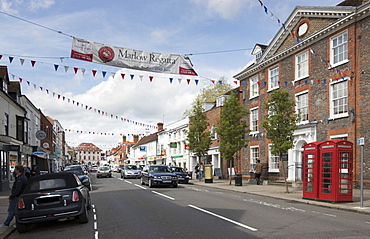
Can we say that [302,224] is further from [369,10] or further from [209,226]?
[369,10]

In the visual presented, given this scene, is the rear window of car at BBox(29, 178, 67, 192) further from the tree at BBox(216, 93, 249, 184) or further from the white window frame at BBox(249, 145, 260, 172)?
the white window frame at BBox(249, 145, 260, 172)

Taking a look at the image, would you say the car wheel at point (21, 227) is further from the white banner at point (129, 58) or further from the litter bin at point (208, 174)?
the litter bin at point (208, 174)

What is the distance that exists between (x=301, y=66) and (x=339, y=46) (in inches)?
152

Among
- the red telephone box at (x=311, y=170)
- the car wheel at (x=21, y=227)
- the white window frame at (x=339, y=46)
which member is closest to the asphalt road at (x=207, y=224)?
the car wheel at (x=21, y=227)

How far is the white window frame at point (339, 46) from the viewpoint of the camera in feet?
68.2

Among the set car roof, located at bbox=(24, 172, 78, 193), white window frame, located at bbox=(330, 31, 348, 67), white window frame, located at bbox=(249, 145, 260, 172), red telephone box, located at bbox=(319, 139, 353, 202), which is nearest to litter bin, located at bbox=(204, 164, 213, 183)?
white window frame, located at bbox=(249, 145, 260, 172)

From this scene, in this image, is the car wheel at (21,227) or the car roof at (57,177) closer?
the car wheel at (21,227)

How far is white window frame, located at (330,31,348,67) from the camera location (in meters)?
20.8

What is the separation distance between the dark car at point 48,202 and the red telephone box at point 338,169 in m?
9.84

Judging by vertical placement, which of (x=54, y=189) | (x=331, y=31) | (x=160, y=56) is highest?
(x=331, y=31)

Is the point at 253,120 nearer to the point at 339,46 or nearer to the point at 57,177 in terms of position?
the point at 339,46

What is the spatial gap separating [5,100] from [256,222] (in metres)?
22.8

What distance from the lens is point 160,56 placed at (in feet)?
50.0

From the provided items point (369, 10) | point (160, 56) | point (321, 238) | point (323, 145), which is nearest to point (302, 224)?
point (321, 238)
